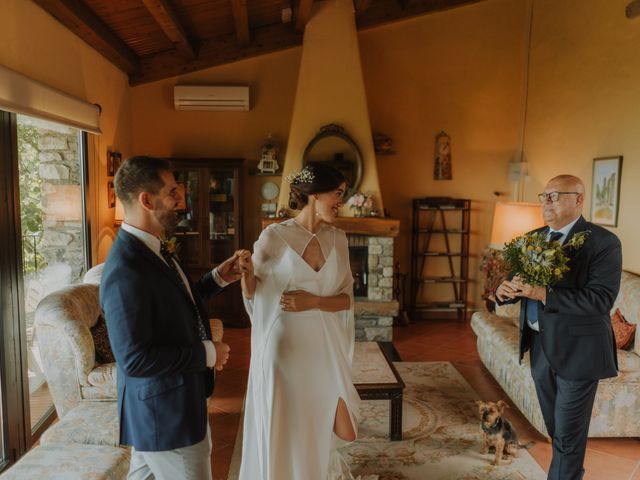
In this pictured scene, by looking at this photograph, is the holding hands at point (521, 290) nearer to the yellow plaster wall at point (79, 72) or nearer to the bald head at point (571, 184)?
A: the bald head at point (571, 184)

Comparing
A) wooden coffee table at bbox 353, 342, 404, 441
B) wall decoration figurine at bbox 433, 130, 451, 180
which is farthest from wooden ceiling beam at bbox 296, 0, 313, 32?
wooden coffee table at bbox 353, 342, 404, 441

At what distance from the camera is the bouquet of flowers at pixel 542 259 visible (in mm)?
2389

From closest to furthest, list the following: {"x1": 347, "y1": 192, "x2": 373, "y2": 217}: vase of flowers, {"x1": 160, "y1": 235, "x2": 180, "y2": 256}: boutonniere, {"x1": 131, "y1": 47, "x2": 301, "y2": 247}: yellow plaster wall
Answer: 1. {"x1": 160, "y1": 235, "x2": 180, "y2": 256}: boutonniere
2. {"x1": 347, "y1": 192, "x2": 373, "y2": 217}: vase of flowers
3. {"x1": 131, "y1": 47, "x2": 301, "y2": 247}: yellow plaster wall

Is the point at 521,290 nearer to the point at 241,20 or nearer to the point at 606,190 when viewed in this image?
the point at 606,190

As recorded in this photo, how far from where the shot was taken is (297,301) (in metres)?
2.24

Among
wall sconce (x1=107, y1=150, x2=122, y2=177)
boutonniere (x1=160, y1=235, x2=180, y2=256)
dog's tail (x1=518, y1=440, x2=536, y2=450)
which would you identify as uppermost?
wall sconce (x1=107, y1=150, x2=122, y2=177)

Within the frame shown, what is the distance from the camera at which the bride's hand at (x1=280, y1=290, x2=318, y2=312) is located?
2242 mm

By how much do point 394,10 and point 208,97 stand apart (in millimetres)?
2604

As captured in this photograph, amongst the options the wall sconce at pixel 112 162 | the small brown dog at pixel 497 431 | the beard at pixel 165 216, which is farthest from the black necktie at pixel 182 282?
the wall sconce at pixel 112 162

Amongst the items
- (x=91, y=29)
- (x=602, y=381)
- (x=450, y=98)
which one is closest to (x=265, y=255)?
(x=602, y=381)

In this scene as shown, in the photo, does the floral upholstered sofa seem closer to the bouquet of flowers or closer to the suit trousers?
the suit trousers

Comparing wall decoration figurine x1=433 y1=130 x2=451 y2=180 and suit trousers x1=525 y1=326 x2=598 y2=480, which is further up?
wall decoration figurine x1=433 y1=130 x2=451 y2=180

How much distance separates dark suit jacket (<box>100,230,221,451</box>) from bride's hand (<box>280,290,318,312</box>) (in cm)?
52

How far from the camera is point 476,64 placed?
664cm
